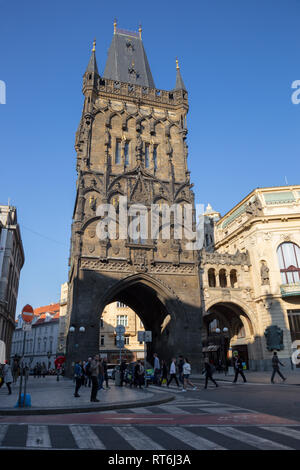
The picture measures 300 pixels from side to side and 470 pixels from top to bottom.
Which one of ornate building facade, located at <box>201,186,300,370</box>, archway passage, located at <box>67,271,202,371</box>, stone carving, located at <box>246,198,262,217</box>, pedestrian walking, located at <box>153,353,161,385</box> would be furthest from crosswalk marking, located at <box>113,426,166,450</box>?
stone carving, located at <box>246,198,262,217</box>

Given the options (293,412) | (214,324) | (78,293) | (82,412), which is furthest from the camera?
(214,324)

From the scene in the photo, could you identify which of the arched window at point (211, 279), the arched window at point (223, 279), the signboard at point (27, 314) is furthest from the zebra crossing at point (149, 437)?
the arched window at point (223, 279)

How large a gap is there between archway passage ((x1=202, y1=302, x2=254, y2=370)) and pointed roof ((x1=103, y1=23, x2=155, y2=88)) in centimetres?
2815

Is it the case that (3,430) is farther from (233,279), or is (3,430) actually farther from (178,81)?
(178,81)

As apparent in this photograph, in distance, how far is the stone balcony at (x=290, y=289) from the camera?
34875 millimetres

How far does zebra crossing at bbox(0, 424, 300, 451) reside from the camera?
18.8 feet

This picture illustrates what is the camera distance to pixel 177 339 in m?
30.4

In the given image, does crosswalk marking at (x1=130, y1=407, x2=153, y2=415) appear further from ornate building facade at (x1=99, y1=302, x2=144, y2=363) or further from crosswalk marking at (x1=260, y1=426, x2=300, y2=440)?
ornate building facade at (x1=99, y1=302, x2=144, y2=363)

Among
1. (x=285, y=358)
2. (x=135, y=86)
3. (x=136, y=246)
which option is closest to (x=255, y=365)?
(x=285, y=358)

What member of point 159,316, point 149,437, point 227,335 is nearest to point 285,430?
point 149,437

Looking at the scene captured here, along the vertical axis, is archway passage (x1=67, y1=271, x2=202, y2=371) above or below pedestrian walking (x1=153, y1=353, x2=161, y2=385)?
above

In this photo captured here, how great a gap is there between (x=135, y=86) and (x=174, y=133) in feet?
22.7

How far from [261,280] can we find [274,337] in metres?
5.85

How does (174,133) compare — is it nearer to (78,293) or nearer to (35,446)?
(78,293)
